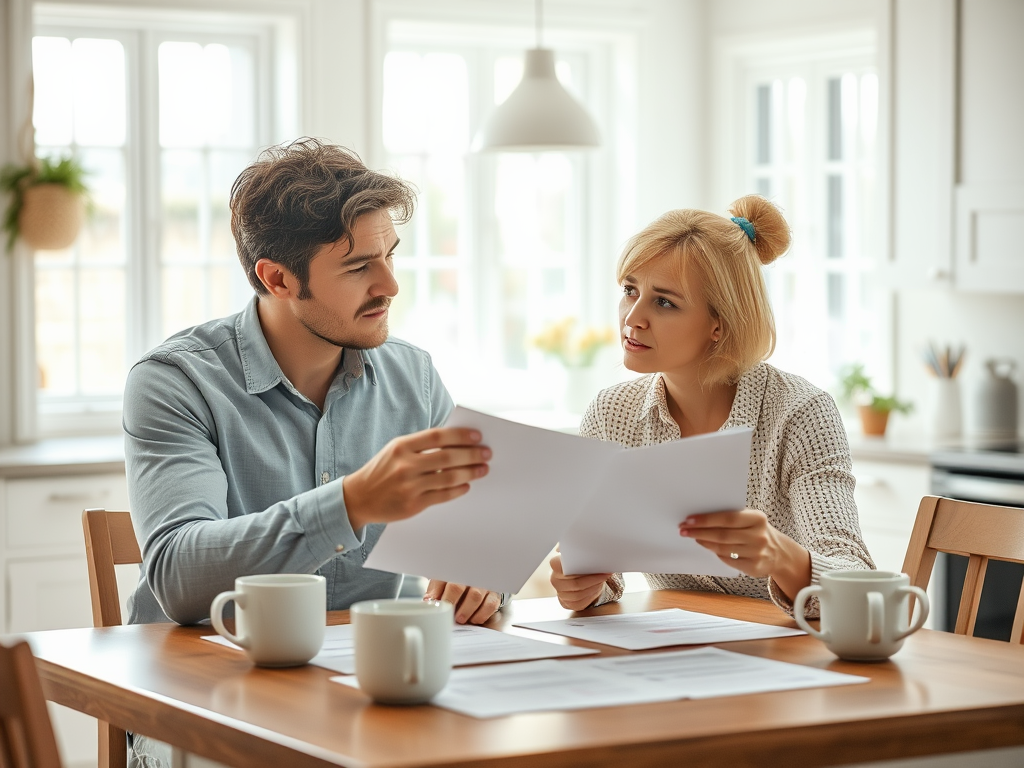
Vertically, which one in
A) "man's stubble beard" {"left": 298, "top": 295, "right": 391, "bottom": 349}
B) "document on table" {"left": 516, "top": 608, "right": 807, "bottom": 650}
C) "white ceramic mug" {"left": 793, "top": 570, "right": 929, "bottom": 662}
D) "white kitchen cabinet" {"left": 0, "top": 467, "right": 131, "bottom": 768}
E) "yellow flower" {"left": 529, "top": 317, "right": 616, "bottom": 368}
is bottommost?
"white kitchen cabinet" {"left": 0, "top": 467, "right": 131, "bottom": 768}

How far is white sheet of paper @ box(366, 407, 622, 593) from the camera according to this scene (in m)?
1.48

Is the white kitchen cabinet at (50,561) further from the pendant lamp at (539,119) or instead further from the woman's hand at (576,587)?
the woman's hand at (576,587)

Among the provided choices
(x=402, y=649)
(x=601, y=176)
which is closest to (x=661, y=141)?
(x=601, y=176)

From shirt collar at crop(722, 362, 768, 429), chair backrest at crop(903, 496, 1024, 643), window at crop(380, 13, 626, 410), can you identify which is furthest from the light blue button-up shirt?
window at crop(380, 13, 626, 410)

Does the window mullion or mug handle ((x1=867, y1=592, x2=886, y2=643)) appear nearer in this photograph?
mug handle ((x1=867, y1=592, x2=886, y2=643))

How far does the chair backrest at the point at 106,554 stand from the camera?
6.40 feet

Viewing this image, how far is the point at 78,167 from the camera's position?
14.0 feet

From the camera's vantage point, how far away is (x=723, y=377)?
7.29ft

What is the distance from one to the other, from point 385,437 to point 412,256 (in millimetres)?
2881

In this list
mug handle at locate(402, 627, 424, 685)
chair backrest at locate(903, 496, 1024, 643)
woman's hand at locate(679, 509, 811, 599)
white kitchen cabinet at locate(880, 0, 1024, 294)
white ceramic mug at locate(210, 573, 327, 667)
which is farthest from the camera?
white kitchen cabinet at locate(880, 0, 1024, 294)

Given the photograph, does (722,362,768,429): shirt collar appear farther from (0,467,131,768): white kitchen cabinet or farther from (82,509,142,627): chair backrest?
(0,467,131,768): white kitchen cabinet

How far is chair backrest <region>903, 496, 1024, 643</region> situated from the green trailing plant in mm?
2287

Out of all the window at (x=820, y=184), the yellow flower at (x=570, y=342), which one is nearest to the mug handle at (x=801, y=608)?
the window at (x=820, y=184)

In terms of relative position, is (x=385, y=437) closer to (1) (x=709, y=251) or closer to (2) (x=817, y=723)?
(1) (x=709, y=251)
